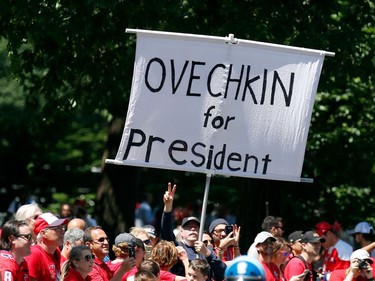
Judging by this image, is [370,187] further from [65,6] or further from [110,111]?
[65,6]

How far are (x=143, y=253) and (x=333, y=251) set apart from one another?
14.2 feet

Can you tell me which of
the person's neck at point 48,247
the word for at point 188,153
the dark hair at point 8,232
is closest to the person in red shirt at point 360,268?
the word for at point 188,153

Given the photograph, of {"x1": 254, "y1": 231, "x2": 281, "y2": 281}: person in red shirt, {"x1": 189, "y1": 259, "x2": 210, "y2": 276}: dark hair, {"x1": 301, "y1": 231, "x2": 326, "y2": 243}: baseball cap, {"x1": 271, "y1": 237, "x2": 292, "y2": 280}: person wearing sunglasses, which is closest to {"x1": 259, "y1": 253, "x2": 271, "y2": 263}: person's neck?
{"x1": 254, "y1": 231, "x2": 281, "y2": 281}: person in red shirt

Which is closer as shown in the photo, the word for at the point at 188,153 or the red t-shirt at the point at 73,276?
the red t-shirt at the point at 73,276

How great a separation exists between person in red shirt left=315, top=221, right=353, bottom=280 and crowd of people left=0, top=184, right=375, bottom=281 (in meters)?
Answer: 0.86

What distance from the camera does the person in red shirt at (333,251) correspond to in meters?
14.0

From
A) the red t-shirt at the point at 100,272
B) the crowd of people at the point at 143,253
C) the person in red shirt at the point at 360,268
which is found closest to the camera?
the crowd of people at the point at 143,253

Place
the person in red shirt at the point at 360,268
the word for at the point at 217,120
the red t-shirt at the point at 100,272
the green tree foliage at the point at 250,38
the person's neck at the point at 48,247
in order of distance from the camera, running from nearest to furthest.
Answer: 1. the red t-shirt at the point at 100,272
2. the person's neck at the point at 48,247
3. the word for at the point at 217,120
4. the person in red shirt at the point at 360,268
5. the green tree foliage at the point at 250,38

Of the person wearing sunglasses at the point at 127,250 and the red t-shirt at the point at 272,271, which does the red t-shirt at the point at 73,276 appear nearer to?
the person wearing sunglasses at the point at 127,250

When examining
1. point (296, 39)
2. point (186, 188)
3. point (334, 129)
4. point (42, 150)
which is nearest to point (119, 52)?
point (296, 39)

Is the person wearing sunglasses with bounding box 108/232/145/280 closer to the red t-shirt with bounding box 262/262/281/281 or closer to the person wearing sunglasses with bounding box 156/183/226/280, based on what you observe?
the person wearing sunglasses with bounding box 156/183/226/280

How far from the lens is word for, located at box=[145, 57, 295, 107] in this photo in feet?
34.8

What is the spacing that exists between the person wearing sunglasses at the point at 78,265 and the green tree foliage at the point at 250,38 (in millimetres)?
5101

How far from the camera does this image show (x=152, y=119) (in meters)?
10.5
